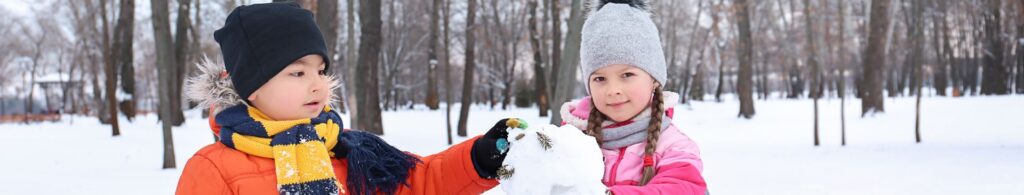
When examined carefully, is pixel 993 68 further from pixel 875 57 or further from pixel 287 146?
pixel 287 146

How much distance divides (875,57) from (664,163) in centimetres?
1504

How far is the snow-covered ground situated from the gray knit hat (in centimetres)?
307

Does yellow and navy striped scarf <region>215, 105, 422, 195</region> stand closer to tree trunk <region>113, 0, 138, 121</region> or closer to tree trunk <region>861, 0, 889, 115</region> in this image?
tree trunk <region>861, 0, 889, 115</region>

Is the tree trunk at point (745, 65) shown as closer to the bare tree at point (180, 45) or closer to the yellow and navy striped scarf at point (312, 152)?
the bare tree at point (180, 45)

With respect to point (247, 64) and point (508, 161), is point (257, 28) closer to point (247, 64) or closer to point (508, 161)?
point (247, 64)

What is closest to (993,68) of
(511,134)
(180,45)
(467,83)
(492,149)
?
(467,83)

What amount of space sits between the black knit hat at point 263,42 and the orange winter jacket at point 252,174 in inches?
7.9

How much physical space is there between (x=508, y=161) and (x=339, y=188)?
2.23 ft

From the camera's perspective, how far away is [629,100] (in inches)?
87.0

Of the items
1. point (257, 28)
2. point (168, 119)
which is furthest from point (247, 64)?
point (168, 119)

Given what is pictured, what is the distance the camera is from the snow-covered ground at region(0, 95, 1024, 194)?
6.80 m

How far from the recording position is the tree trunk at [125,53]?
51.6 ft

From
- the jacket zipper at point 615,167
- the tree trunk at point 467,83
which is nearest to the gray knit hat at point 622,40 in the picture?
the jacket zipper at point 615,167

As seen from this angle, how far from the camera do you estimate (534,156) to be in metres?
1.43
